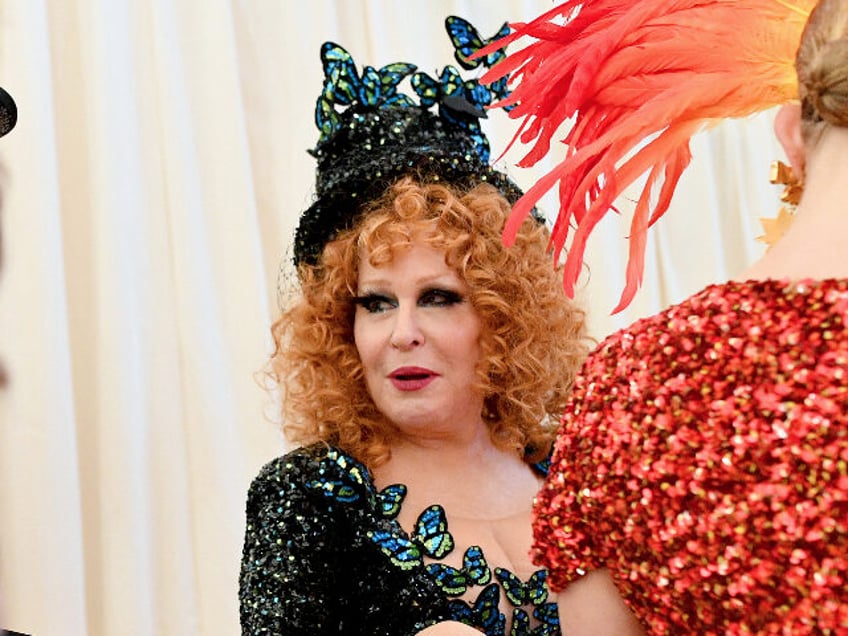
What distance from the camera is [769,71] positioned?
3.35ft

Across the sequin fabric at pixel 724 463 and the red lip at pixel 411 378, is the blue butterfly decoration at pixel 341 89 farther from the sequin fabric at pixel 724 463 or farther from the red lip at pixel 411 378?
the sequin fabric at pixel 724 463

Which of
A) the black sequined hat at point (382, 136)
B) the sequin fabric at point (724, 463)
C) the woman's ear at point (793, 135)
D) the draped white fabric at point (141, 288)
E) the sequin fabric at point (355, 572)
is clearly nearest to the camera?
the sequin fabric at point (724, 463)

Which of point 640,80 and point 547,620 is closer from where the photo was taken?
point 640,80

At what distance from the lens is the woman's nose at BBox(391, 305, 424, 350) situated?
1545mm

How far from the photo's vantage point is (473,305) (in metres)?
1.62

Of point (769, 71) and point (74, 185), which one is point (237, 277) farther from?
point (769, 71)

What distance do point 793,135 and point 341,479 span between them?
803 millimetres

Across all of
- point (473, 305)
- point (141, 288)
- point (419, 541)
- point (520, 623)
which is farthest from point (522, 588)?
point (141, 288)

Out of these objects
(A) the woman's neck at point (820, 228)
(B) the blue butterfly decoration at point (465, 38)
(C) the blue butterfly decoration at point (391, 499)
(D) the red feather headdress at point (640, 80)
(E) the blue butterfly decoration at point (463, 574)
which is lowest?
(E) the blue butterfly decoration at point (463, 574)

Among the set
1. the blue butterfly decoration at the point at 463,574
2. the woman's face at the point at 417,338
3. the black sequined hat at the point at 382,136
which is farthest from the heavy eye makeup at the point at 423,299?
the blue butterfly decoration at the point at 463,574

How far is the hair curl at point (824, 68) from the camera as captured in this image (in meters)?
0.83

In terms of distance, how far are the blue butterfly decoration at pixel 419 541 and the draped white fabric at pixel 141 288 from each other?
63 cm

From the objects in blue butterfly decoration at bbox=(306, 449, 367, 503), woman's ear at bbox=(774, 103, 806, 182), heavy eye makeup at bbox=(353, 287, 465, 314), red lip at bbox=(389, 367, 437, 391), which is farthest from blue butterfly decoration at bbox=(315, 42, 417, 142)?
woman's ear at bbox=(774, 103, 806, 182)

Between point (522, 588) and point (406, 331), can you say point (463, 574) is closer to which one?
point (522, 588)
